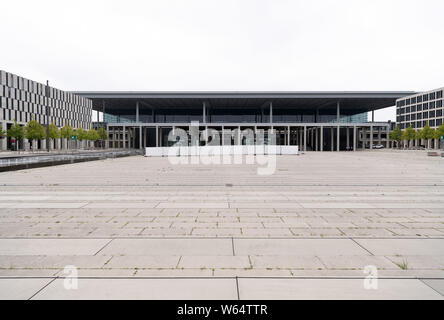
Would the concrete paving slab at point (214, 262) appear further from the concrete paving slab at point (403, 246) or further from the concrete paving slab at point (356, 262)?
the concrete paving slab at point (403, 246)

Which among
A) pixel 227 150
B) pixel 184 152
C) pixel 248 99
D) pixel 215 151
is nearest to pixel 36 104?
pixel 248 99

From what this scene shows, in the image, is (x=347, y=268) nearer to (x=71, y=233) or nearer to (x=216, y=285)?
(x=216, y=285)

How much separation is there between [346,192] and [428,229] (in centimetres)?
498

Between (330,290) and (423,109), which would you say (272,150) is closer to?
(330,290)

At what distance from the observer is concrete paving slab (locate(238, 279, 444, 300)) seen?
3.48 metres

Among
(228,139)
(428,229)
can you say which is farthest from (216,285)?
(228,139)

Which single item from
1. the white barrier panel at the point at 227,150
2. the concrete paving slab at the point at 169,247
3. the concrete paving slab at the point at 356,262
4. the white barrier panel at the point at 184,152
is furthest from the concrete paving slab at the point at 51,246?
the white barrier panel at the point at 227,150

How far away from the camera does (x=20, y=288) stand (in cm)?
369

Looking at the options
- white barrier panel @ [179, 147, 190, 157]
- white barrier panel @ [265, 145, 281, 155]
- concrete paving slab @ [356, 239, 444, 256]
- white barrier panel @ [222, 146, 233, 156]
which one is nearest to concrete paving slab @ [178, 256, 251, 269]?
concrete paving slab @ [356, 239, 444, 256]

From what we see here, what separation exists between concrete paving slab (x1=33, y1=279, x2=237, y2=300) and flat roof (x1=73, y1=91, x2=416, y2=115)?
202 ft

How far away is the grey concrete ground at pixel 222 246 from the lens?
12.1 ft

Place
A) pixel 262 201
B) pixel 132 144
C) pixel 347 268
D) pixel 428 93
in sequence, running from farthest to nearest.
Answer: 1. pixel 428 93
2. pixel 132 144
3. pixel 262 201
4. pixel 347 268

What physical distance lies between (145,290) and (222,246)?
6.10 feet
